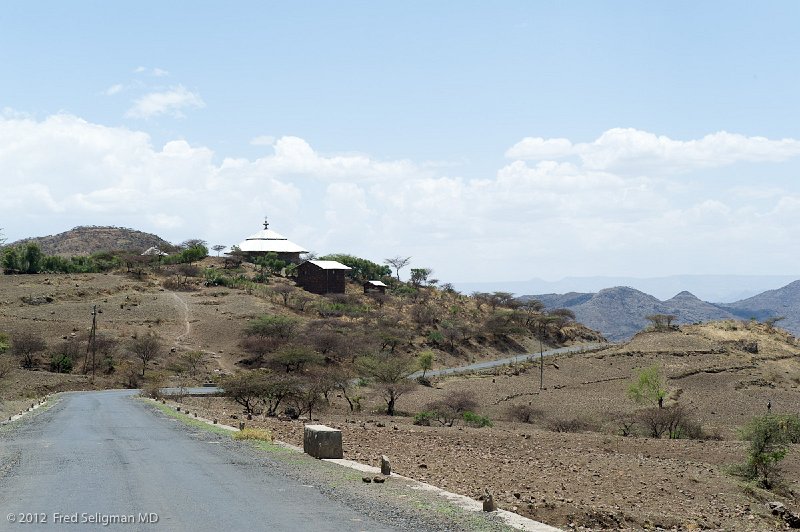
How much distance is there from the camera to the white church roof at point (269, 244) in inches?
5261

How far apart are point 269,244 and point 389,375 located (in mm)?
86980

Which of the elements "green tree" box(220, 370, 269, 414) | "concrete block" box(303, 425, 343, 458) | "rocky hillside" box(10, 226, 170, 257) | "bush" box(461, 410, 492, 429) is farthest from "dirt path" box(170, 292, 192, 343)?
"rocky hillside" box(10, 226, 170, 257)

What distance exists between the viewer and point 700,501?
18.7 metres

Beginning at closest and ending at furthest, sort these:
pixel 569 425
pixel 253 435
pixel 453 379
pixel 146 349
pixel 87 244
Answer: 1. pixel 253 435
2. pixel 569 425
3. pixel 453 379
4. pixel 146 349
5. pixel 87 244

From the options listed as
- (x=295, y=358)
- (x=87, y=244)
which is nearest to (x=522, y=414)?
(x=295, y=358)

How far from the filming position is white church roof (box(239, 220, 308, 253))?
13362 cm

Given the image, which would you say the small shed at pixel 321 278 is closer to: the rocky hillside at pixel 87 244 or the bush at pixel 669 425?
the bush at pixel 669 425

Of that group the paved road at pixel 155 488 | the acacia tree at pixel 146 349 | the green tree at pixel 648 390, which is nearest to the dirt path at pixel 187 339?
the acacia tree at pixel 146 349

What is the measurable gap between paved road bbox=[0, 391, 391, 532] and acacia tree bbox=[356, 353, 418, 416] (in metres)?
27.0

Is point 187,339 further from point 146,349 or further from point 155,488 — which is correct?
point 155,488

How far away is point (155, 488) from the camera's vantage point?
45.5 ft

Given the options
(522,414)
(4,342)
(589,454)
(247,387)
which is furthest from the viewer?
(4,342)

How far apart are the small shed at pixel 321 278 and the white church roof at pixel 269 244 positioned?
2037 cm

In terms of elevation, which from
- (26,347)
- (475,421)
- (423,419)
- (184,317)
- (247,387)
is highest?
(184,317)
